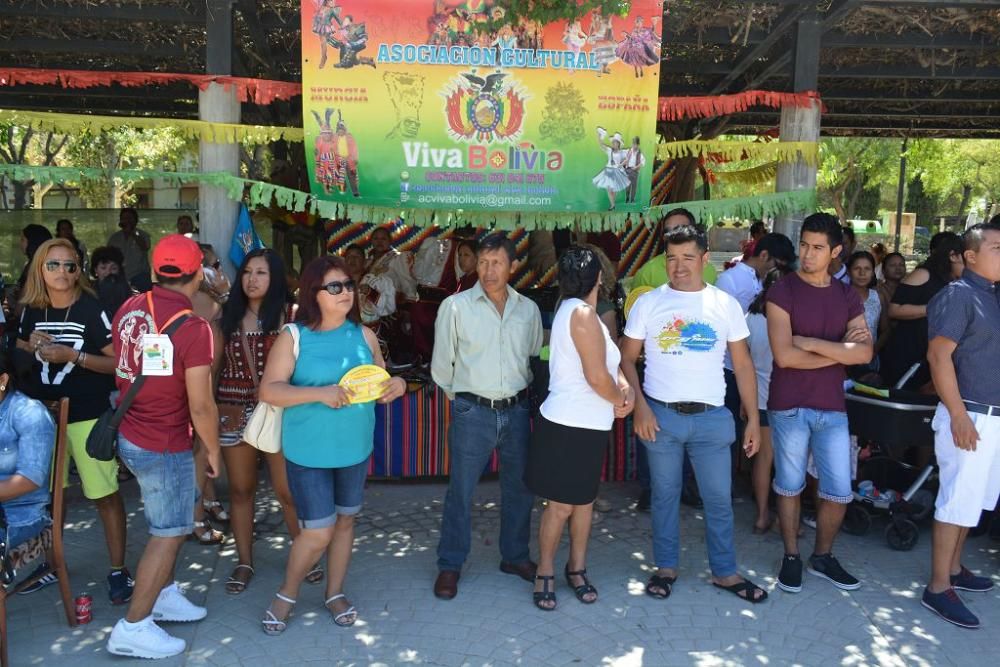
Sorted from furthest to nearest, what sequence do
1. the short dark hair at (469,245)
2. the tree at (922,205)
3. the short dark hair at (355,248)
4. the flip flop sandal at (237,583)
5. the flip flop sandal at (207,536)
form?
1. the tree at (922,205)
2. the short dark hair at (355,248)
3. the short dark hair at (469,245)
4. the flip flop sandal at (207,536)
5. the flip flop sandal at (237,583)

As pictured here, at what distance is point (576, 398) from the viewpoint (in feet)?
12.9

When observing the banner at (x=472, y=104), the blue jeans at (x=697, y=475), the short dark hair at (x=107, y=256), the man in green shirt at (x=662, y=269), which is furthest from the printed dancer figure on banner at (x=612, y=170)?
the short dark hair at (x=107, y=256)

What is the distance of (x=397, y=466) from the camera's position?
6.02 meters

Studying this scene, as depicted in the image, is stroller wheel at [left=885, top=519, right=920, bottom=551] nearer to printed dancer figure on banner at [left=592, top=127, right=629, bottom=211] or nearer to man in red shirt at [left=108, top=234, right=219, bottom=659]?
printed dancer figure on banner at [left=592, top=127, right=629, bottom=211]

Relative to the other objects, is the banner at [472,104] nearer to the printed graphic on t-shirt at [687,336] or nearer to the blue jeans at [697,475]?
the printed graphic on t-shirt at [687,336]

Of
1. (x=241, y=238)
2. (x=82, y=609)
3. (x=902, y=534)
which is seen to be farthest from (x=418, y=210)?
(x=902, y=534)

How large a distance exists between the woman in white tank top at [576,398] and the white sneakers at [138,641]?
1800 millimetres

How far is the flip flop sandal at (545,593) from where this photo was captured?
13.7 feet

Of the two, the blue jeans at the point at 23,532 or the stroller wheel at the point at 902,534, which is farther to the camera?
the stroller wheel at the point at 902,534

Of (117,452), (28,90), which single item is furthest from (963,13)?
(28,90)

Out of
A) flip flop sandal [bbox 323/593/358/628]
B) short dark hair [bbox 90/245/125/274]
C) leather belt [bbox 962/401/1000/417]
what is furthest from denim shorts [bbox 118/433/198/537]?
leather belt [bbox 962/401/1000/417]

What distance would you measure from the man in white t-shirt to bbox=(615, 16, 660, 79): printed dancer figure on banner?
1910mm

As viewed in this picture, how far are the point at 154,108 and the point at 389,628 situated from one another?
9308mm

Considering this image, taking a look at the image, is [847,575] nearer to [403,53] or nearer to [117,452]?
[117,452]
